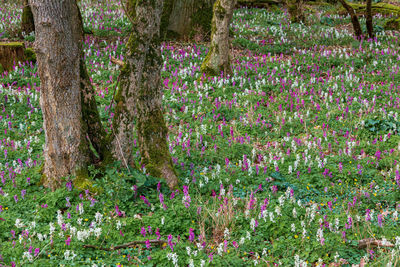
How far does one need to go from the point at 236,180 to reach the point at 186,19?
1069cm

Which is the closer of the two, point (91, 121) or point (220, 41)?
point (91, 121)

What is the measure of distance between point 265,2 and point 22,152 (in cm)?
2131

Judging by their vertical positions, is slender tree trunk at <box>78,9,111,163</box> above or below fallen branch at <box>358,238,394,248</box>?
above

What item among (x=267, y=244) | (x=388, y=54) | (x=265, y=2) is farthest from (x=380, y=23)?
(x=267, y=244)

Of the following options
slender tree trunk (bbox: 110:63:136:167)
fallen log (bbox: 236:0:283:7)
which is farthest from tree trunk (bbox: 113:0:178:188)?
fallen log (bbox: 236:0:283:7)

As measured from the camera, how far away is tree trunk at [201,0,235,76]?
11.6 metres

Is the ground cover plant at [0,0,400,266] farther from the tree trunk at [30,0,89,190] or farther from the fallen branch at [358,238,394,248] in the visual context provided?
the tree trunk at [30,0,89,190]

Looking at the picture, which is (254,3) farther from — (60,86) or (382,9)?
(60,86)

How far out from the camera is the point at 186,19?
15.7m

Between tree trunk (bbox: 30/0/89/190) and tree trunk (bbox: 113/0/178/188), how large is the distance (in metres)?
0.63

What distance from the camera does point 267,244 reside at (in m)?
5.03

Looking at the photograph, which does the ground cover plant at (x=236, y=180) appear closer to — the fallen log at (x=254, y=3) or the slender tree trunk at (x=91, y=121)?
the slender tree trunk at (x=91, y=121)

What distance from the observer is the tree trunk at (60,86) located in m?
5.64

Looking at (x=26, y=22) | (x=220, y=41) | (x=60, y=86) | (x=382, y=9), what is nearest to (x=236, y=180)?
(x=60, y=86)
